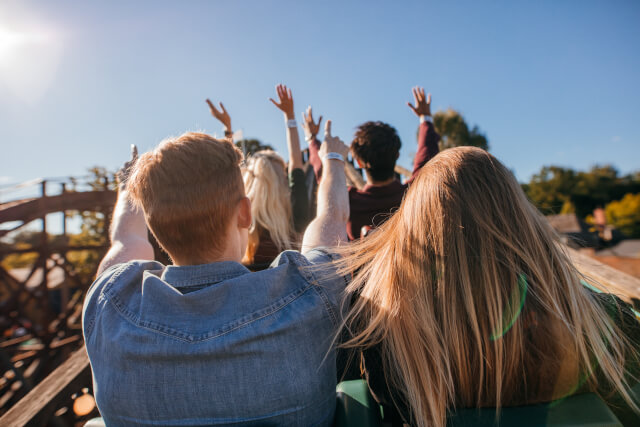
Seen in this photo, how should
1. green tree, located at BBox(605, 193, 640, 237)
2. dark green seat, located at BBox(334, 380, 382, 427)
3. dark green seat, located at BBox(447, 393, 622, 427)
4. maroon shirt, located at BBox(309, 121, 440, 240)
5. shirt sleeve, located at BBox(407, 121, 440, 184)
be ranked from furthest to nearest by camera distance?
green tree, located at BBox(605, 193, 640, 237)
shirt sleeve, located at BBox(407, 121, 440, 184)
maroon shirt, located at BBox(309, 121, 440, 240)
dark green seat, located at BBox(334, 380, 382, 427)
dark green seat, located at BBox(447, 393, 622, 427)

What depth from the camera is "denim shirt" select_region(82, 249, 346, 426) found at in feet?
2.68

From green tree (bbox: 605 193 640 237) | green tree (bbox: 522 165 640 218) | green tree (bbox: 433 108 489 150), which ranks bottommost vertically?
green tree (bbox: 605 193 640 237)

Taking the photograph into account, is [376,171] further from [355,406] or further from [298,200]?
[355,406]

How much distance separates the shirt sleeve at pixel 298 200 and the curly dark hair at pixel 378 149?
46 centimetres

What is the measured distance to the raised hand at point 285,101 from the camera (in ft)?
8.91

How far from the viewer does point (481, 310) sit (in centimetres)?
87

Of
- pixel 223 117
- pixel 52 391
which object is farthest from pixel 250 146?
pixel 52 391

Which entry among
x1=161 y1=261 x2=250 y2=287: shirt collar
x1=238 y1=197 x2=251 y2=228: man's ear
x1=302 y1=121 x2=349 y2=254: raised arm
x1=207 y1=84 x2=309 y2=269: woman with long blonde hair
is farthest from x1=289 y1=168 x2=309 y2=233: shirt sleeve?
x1=161 y1=261 x2=250 y2=287: shirt collar

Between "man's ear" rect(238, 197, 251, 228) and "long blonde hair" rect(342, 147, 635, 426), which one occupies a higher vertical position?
"man's ear" rect(238, 197, 251, 228)

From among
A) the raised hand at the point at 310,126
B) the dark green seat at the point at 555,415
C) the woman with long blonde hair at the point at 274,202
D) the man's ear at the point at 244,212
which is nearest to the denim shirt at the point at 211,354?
the man's ear at the point at 244,212

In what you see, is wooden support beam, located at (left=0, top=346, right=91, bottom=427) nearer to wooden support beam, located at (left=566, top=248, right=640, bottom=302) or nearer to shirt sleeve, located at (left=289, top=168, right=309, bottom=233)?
shirt sleeve, located at (left=289, top=168, right=309, bottom=233)

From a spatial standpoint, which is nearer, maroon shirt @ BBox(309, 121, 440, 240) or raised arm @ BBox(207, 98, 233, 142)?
maroon shirt @ BBox(309, 121, 440, 240)

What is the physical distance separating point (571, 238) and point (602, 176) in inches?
2388

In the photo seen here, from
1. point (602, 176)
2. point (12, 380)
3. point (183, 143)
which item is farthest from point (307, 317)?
point (602, 176)
